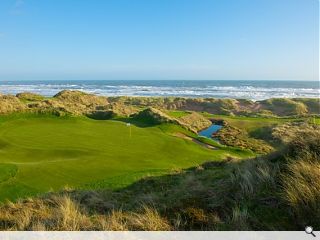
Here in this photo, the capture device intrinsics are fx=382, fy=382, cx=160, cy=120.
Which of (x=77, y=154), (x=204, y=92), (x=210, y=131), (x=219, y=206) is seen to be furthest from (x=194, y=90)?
(x=219, y=206)

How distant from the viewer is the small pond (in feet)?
105

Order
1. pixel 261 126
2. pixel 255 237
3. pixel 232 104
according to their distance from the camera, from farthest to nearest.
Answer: pixel 232 104
pixel 261 126
pixel 255 237

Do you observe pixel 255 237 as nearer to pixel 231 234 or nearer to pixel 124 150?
pixel 231 234

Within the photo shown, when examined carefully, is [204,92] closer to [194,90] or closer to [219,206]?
[194,90]

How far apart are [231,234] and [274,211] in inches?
35.0

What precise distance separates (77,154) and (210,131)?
19996 millimetres

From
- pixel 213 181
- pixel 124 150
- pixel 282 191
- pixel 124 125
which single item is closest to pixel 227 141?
pixel 124 125

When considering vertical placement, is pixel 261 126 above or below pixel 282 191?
below

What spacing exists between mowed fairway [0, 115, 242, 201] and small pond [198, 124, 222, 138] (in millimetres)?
11171

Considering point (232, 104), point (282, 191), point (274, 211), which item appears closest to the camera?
point (274, 211)

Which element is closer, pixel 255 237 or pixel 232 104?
pixel 255 237

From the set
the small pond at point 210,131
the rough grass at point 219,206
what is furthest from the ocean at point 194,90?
the rough grass at point 219,206

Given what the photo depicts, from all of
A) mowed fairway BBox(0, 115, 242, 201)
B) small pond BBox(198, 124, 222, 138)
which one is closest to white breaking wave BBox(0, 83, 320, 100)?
small pond BBox(198, 124, 222, 138)

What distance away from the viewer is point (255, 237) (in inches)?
183
